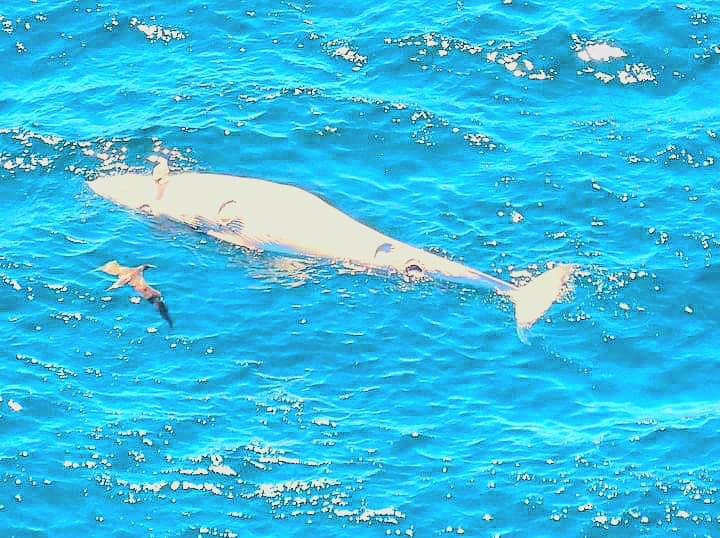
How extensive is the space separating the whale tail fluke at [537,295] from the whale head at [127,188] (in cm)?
1320

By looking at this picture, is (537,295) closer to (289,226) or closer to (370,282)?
→ (370,282)

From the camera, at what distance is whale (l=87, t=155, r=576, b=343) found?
4238 cm

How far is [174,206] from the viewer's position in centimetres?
4684

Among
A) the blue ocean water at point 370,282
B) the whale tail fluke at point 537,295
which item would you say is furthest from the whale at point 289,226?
the blue ocean water at point 370,282

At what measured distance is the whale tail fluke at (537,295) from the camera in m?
40.9

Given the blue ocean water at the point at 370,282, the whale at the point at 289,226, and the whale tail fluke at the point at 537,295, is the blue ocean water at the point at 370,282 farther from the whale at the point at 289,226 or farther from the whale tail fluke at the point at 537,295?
the whale at the point at 289,226

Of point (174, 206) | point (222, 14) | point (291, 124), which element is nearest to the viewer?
point (174, 206)

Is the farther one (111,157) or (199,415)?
(111,157)

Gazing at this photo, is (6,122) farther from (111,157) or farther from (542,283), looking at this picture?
(542,283)

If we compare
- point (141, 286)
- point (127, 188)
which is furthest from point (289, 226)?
point (141, 286)

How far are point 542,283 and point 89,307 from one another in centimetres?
1362

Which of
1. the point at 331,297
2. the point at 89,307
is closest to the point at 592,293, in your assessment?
the point at 331,297

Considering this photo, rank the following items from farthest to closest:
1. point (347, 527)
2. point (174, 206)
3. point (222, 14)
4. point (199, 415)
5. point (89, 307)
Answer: point (222, 14) → point (174, 206) → point (89, 307) → point (199, 415) → point (347, 527)

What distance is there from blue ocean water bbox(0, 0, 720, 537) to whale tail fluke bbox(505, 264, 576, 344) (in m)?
0.39
